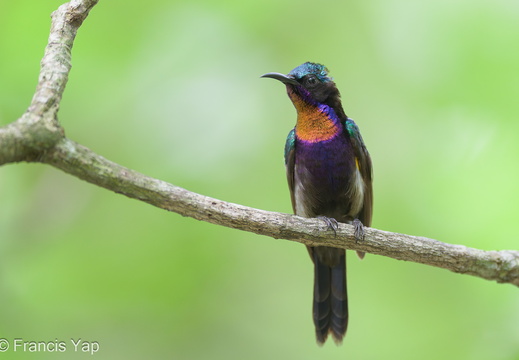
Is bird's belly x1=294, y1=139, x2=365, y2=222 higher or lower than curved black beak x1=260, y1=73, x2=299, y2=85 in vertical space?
lower

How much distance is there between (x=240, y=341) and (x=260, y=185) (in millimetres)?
1476

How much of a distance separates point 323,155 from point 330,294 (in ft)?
4.41

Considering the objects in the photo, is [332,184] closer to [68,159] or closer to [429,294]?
[429,294]

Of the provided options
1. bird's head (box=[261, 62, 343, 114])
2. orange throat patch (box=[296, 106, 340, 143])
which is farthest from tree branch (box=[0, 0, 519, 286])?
bird's head (box=[261, 62, 343, 114])

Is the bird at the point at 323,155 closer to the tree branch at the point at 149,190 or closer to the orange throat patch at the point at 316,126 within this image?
the orange throat patch at the point at 316,126

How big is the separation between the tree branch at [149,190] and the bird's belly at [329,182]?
0.86 metres

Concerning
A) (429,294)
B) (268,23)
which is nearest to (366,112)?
(268,23)

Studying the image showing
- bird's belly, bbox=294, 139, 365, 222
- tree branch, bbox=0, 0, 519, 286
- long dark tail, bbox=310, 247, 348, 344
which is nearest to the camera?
tree branch, bbox=0, 0, 519, 286

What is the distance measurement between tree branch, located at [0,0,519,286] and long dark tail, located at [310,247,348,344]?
1341mm

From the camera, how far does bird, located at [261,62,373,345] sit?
4723mm

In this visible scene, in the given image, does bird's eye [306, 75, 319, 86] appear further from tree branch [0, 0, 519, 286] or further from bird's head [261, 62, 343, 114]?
tree branch [0, 0, 519, 286]

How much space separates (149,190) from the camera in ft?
9.73

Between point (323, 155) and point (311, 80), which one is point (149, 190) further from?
point (311, 80)

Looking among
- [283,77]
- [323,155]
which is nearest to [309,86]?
[283,77]
